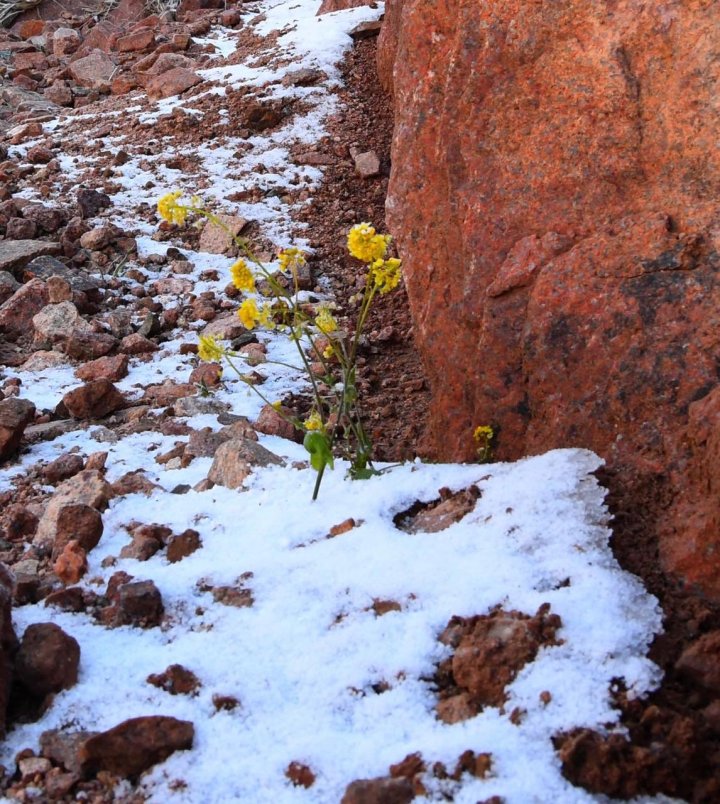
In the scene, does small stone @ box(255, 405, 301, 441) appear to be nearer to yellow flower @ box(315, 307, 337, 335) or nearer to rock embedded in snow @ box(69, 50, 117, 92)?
yellow flower @ box(315, 307, 337, 335)

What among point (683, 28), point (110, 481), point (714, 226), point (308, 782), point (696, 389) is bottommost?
point (110, 481)

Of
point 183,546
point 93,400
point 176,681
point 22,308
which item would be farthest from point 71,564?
point 22,308

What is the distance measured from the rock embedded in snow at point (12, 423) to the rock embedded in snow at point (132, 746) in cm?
186

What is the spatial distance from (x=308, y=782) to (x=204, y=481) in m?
1.39

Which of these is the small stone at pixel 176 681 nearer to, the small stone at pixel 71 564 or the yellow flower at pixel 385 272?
the small stone at pixel 71 564

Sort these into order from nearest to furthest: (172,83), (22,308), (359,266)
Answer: (22,308), (359,266), (172,83)

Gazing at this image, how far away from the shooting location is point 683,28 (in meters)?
2.52

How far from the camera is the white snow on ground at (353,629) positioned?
5.68ft

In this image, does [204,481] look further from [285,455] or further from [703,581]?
[703,581]

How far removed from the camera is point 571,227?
104 inches

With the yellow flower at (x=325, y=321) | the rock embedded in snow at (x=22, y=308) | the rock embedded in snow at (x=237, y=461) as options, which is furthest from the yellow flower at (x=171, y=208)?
the rock embedded in snow at (x=22, y=308)

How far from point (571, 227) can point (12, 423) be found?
2.13 metres

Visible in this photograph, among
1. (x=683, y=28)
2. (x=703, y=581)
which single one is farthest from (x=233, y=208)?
(x=703, y=581)

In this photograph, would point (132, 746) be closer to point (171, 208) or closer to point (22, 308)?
point (171, 208)
